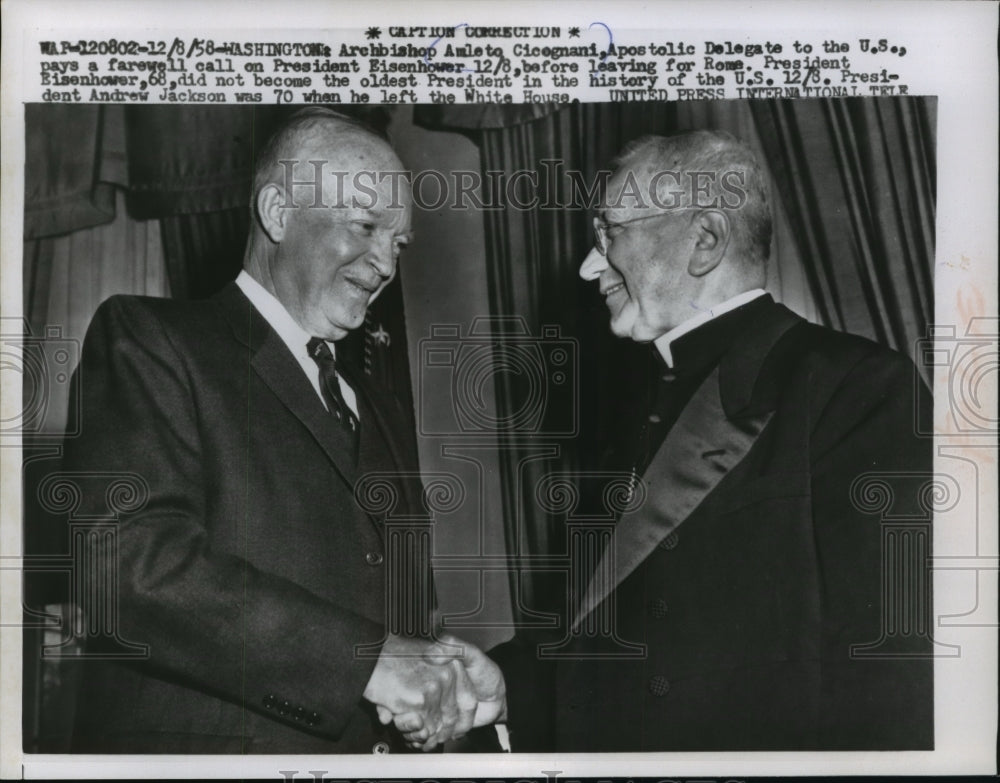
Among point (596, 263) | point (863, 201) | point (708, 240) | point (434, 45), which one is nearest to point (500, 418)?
point (596, 263)

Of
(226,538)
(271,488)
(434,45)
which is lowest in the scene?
(226,538)

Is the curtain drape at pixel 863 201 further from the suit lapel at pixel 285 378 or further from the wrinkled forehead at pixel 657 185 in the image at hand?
the suit lapel at pixel 285 378

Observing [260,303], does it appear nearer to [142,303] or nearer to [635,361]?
[142,303]

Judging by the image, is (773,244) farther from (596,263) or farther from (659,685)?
(659,685)

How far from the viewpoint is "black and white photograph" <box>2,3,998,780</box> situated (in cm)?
416

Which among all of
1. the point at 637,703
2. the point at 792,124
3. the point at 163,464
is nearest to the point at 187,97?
the point at 163,464

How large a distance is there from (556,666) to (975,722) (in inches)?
59.4

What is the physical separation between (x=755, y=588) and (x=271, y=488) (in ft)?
5.54

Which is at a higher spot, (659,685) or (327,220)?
(327,220)

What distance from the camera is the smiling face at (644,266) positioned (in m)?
4.24

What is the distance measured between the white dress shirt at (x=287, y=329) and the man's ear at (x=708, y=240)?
50.3 inches

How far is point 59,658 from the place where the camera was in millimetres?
4207

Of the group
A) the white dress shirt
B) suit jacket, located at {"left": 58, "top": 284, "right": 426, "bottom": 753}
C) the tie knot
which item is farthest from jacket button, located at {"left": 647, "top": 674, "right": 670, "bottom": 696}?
the tie knot

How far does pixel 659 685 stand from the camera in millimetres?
4195
